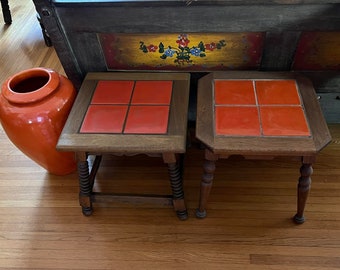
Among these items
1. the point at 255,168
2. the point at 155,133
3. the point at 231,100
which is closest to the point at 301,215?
the point at 255,168

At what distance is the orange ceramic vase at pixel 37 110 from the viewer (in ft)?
4.07

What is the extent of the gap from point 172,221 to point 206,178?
270 mm

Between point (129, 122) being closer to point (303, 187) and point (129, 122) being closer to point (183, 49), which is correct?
point (183, 49)

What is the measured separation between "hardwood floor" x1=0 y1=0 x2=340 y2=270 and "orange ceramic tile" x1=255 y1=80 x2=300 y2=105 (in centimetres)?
42

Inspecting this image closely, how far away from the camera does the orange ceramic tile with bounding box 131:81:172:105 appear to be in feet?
3.96

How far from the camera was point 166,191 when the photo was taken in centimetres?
143

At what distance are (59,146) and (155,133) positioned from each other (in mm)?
304

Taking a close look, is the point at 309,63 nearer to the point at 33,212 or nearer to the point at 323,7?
the point at 323,7

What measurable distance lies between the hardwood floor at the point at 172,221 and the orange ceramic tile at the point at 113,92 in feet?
1.35

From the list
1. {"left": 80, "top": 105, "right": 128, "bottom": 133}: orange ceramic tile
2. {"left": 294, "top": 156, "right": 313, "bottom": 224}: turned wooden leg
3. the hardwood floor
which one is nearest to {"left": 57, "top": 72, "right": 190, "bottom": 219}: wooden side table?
{"left": 80, "top": 105, "right": 128, "bottom": 133}: orange ceramic tile

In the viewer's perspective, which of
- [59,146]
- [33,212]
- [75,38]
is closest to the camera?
[59,146]

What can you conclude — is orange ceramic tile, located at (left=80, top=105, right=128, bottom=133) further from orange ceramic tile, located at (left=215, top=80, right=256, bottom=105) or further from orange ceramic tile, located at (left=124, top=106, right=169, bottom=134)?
orange ceramic tile, located at (left=215, top=80, right=256, bottom=105)

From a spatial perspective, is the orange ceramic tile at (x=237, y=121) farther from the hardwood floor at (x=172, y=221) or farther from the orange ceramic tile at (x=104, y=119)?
the hardwood floor at (x=172, y=221)

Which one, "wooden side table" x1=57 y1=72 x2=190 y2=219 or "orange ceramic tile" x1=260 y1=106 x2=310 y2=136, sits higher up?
"wooden side table" x1=57 y1=72 x2=190 y2=219
